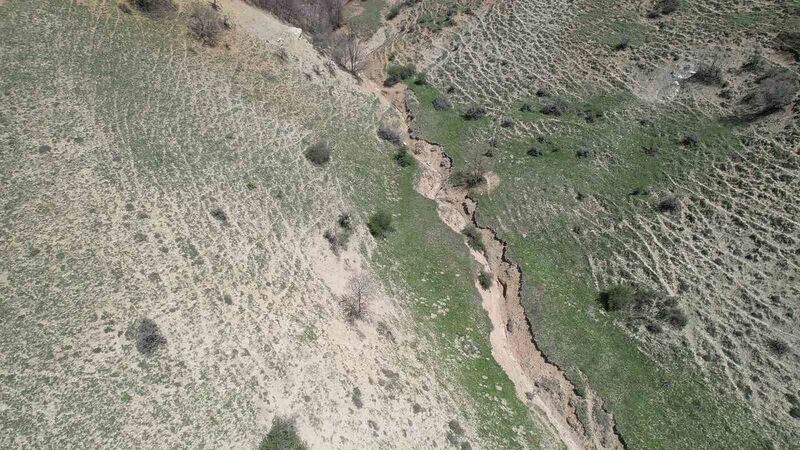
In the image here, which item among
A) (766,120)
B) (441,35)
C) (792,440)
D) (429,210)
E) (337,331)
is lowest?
(337,331)

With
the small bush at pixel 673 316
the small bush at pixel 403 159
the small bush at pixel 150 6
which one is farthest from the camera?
the small bush at pixel 150 6

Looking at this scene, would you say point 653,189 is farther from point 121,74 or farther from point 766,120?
point 121,74

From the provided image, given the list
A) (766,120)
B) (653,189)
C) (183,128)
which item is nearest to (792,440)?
(653,189)

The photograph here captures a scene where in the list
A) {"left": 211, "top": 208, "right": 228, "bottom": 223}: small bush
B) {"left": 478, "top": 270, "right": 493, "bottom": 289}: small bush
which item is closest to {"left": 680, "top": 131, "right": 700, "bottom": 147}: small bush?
{"left": 478, "top": 270, "right": 493, "bottom": 289}: small bush

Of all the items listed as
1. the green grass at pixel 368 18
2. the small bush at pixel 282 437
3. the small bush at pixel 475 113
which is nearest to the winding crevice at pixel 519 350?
the small bush at pixel 475 113

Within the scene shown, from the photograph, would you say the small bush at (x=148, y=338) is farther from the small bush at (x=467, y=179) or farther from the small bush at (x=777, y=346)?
the small bush at (x=777, y=346)
